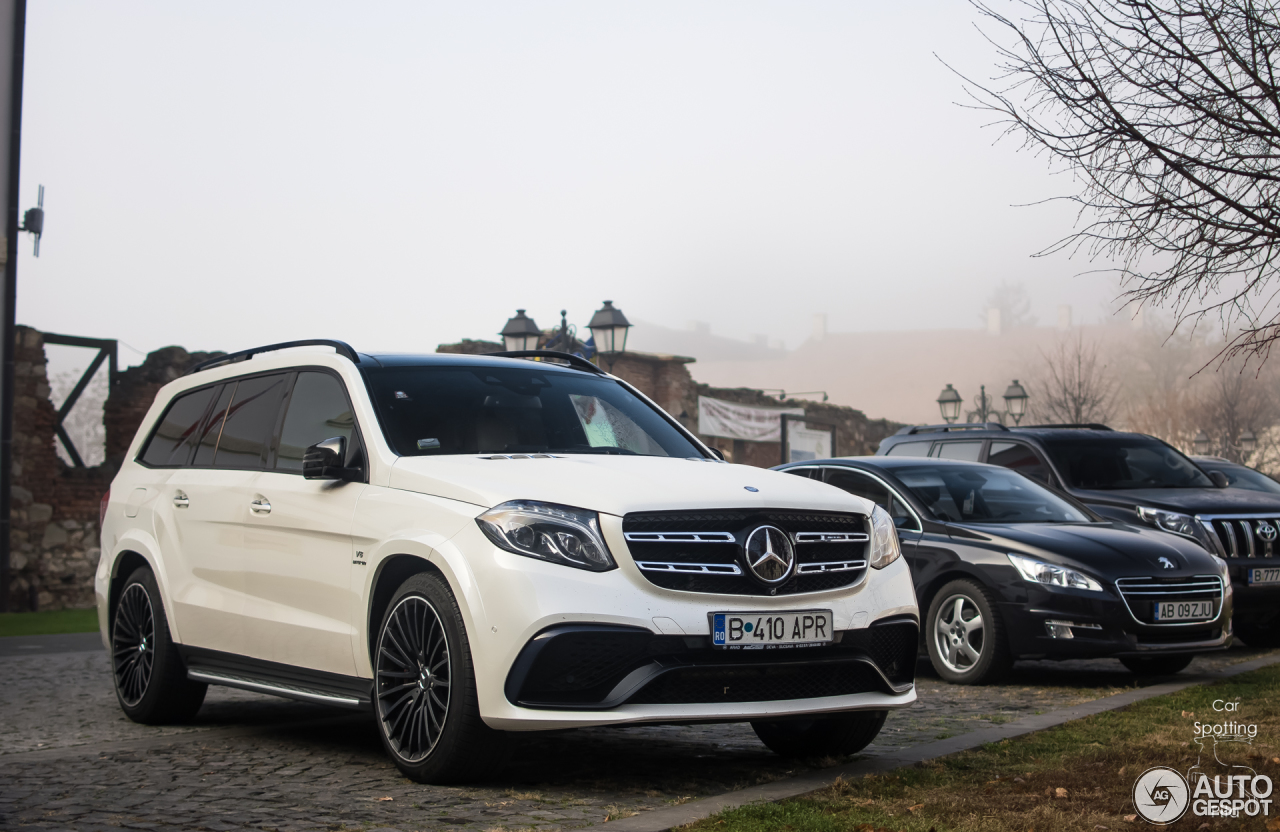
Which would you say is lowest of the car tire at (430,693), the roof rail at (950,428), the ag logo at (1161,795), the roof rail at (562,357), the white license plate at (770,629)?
the ag logo at (1161,795)

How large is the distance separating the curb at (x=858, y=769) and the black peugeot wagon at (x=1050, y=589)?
17.4 inches

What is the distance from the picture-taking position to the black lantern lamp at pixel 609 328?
20359mm

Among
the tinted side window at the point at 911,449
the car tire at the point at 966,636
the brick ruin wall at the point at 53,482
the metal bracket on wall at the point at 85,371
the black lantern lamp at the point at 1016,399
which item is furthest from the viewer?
the black lantern lamp at the point at 1016,399

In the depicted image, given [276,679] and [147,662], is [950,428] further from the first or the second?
[276,679]

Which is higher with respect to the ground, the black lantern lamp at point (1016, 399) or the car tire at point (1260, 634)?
the black lantern lamp at point (1016, 399)

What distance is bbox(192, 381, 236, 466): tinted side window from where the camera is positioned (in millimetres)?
7187

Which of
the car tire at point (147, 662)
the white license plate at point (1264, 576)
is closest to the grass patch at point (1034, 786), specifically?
the car tire at point (147, 662)

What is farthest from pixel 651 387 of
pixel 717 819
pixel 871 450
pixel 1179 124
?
pixel 717 819

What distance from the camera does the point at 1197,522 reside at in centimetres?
1109

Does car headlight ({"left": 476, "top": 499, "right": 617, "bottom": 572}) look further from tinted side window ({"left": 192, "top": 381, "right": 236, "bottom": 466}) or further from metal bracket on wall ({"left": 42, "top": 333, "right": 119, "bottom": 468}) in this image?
metal bracket on wall ({"left": 42, "top": 333, "right": 119, "bottom": 468})

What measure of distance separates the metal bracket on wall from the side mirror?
1584cm

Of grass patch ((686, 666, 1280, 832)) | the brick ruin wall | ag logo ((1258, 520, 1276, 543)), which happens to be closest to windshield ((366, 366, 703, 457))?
grass patch ((686, 666, 1280, 832))

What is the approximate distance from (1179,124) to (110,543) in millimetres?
6270

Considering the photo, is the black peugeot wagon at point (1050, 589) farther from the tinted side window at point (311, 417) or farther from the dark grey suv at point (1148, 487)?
the tinted side window at point (311, 417)
